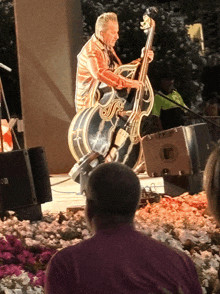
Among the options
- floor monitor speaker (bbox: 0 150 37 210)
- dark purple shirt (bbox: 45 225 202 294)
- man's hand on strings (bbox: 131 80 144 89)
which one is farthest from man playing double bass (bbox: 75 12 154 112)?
dark purple shirt (bbox: 45 225 202 294)

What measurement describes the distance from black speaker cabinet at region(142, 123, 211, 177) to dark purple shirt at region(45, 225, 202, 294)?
4.16 metres

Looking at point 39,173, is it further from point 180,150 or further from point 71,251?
point 71,251

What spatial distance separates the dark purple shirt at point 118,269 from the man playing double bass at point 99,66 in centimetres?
516

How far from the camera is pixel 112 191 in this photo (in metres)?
2.39

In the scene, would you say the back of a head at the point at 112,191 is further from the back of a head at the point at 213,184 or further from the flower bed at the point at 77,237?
the flower bed at the point at 77,237

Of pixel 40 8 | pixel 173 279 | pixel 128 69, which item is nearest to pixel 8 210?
pixel 128 69

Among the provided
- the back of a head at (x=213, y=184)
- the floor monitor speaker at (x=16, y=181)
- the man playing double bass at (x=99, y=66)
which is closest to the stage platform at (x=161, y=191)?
the floor monitor speaker at (x=16, y=181)

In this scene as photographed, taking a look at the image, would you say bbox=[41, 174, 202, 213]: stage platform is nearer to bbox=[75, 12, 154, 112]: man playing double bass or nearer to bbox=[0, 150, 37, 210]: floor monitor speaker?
bbox=[0, 150, 37, 210]: floor monitor speaker

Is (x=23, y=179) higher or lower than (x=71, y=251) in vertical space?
lower

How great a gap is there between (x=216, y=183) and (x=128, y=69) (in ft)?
19.8

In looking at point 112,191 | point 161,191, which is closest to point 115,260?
point 112,191

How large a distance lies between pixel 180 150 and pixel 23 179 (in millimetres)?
1733

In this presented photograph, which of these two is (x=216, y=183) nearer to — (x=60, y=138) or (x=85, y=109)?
(x=85, y=109)

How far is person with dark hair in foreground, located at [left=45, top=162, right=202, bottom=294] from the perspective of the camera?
2.26 m
